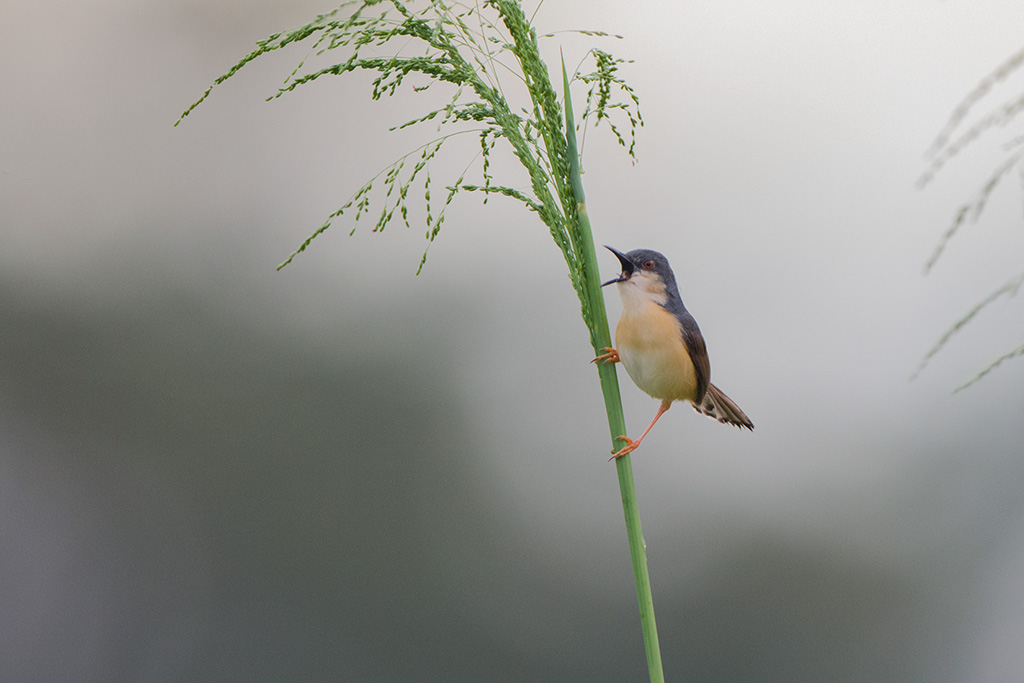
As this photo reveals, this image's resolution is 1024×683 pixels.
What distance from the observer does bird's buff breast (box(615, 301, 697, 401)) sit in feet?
2.88

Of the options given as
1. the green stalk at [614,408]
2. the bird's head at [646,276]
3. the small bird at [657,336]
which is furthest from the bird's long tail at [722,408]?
the green stalk at [614,408]

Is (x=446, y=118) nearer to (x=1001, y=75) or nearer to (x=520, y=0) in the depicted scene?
(x=520, y=0)

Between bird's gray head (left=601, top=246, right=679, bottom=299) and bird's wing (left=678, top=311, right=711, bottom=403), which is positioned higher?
bird's gray head (left=601, top=246, right=679, bottom=299)

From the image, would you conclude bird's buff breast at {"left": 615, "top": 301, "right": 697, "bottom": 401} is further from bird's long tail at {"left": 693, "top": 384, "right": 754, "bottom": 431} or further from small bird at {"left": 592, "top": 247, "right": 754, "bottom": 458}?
bird's long tail at {"left": 693, "top": 384, "right": 754, "bottom": 431}

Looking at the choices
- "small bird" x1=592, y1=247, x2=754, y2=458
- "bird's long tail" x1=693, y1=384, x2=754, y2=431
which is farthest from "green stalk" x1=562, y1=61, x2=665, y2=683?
"bird's long tail" x1=693, y1=384, x2=754, y2=431

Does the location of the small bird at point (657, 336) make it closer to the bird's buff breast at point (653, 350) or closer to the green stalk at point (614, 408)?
the bird's buff breast at point (653, 350)

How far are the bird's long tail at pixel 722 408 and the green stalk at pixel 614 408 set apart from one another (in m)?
0.46

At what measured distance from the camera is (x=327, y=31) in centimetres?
62

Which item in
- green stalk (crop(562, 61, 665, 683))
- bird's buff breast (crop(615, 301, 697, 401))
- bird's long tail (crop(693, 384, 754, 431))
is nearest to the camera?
green stalk (crop(562, 61, 665, 683))

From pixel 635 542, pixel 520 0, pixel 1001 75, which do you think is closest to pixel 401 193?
pixel 520 0

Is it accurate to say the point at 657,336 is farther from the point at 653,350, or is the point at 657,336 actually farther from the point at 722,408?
the point at 722,408

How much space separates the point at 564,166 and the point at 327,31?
21cm

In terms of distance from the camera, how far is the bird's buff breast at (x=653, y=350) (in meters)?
0.88

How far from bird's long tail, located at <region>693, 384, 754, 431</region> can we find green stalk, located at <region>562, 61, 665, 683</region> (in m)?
0.46
